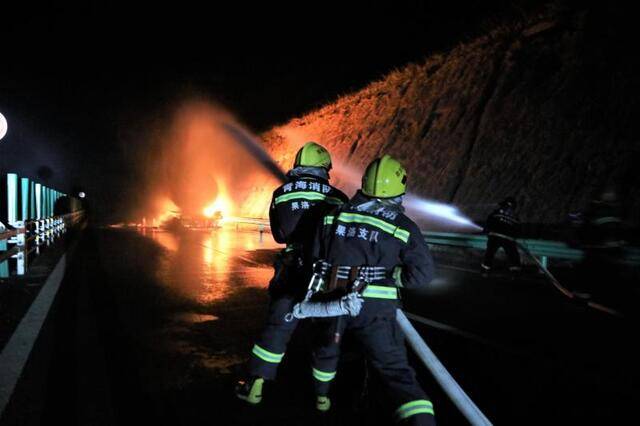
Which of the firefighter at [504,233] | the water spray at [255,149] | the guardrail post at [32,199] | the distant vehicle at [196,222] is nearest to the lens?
the firefighter at [504,233]

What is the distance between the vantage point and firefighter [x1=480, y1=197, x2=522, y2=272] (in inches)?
421

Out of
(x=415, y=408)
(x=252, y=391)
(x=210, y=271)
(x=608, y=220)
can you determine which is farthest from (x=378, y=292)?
(x=210, y=271)

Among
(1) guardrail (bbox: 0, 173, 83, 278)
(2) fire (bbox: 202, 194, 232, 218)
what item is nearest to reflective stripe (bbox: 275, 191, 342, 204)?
(1) guardrail (bbox: 0, 173, 83, 278)

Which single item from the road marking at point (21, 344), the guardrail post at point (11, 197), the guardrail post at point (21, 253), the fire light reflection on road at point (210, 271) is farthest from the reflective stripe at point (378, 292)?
the guardrail post at point (11, 197)

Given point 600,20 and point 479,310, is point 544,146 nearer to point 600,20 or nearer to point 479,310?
point 600,20

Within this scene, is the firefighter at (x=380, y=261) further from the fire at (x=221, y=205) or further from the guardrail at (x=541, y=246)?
the fire at (x=221, y=205)

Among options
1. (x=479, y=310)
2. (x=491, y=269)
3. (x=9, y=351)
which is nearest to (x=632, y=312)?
(x=479, y=310)

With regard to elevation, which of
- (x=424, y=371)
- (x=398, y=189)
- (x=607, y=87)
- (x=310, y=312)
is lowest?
(x=424, y=371)

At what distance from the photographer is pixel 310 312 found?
334 cm

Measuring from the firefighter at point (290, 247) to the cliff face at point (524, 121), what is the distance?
34.9 ft

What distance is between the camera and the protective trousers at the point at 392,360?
2.99 m

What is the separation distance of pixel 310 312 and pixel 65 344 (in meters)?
3.37

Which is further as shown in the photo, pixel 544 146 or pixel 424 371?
pixel 544 146

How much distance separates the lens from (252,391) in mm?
3896
